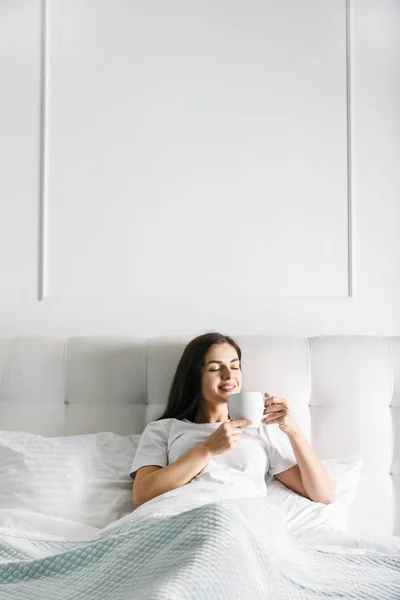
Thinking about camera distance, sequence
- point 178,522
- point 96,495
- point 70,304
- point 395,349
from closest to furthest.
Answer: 1. point 178,522
2. point 96,495
3. point 395,349
4. point 70,304

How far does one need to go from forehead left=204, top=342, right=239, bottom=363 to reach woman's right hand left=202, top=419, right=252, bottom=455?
26cm

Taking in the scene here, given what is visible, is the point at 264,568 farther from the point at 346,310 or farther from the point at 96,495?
the point at 346,310

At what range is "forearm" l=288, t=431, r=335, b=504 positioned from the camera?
1913 millimetres

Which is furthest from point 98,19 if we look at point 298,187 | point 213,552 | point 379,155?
point 213,552

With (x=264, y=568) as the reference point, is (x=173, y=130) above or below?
above

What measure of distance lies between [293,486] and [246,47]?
1448 millimetres

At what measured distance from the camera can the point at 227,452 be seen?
1968mm

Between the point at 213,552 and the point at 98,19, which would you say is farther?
the point at 98,19

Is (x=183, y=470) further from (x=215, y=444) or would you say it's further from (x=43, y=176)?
(x=43, y=176)

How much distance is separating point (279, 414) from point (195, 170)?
967 millimetres

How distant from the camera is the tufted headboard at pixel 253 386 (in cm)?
213

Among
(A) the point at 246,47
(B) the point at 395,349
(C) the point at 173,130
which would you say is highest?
(A) the point at 246,47

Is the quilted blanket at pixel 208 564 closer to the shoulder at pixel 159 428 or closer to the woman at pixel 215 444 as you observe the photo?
the woman at pixel 215 444

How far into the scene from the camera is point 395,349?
2.20 meters
